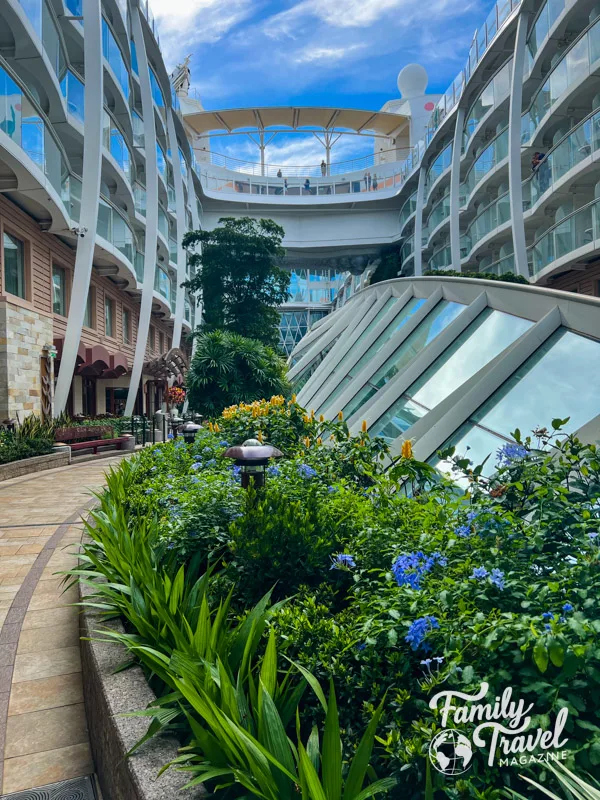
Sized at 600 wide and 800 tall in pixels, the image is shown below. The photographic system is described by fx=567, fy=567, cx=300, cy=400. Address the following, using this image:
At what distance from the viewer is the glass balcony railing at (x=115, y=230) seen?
68.5 feet

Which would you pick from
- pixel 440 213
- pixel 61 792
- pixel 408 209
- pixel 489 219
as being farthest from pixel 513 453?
pixel 408 209

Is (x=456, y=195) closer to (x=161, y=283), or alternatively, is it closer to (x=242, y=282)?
(x=242, y=282)

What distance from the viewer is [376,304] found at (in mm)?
12117

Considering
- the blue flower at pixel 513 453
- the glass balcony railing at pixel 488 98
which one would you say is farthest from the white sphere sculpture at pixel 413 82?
the blue flower at pixel 513 453

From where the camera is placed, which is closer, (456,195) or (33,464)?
(33,464)

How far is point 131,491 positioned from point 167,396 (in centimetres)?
1938

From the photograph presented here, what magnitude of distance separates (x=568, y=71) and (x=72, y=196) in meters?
16.9

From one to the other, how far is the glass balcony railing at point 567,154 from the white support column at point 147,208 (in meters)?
16.8

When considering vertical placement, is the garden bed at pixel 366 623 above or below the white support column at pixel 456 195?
below

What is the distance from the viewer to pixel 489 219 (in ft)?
87.1

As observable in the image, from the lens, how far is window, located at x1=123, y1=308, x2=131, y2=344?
30.3 meters

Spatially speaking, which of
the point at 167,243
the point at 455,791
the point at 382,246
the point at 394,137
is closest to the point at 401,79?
the point at 394,137

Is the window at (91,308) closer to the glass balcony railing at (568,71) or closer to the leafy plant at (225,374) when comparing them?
the leafy plant at (225,374)

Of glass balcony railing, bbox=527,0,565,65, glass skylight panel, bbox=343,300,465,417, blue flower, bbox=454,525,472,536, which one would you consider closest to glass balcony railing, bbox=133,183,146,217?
glass balcony railing, bbox=527,0,565,65
